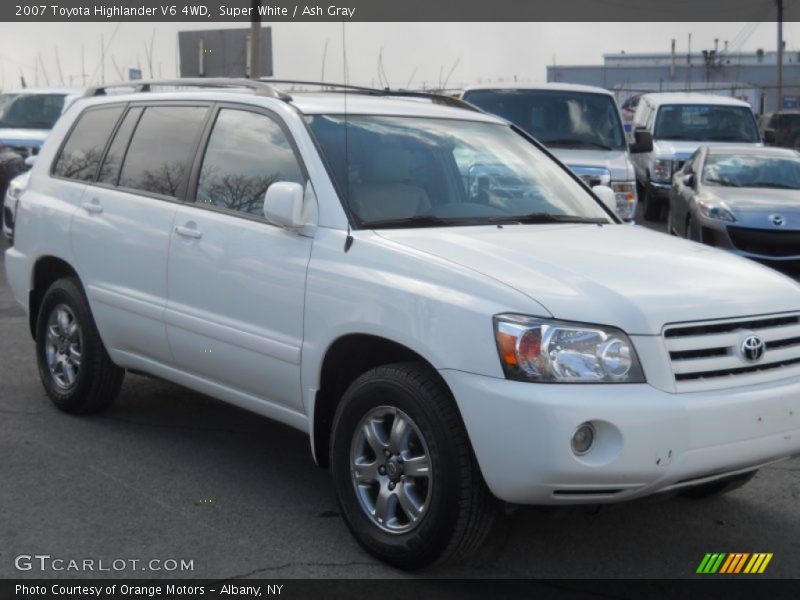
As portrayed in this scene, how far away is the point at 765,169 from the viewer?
14289 millimetres

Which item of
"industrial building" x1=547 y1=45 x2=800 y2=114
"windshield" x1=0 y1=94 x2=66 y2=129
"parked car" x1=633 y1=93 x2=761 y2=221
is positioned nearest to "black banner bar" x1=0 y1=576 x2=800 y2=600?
"parked car" x1=633 y1=93 x2=761 y2=221

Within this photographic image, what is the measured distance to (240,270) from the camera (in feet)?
16.7

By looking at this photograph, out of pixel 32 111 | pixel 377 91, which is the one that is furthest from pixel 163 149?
pixel 32 111

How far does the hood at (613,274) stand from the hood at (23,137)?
623 inches

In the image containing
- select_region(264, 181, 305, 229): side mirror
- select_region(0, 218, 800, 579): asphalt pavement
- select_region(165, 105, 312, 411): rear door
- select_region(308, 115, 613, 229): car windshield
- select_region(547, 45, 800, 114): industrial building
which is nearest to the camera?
select_region(0, 218, 800, 579): asphalt pavement

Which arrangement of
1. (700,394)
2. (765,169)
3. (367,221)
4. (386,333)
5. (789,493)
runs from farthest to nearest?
(765,169) < (789,493) < (367,221) < (386,333) < (700,394)

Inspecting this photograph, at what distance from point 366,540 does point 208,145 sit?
2160 millimetres

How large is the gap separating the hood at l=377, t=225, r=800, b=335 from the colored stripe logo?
0.96 meters

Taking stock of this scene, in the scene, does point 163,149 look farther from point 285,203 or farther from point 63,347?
point 285,203

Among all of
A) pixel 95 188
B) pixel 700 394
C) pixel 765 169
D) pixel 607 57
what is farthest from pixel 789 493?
pixel 607 57

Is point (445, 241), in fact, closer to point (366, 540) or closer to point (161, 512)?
point (366, 540)

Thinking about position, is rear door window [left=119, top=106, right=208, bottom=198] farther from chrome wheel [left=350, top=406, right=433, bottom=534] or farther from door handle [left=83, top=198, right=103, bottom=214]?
chrome wheel [left=350, top=406, right=433, bottom=534]

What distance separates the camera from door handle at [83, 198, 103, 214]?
241 inches

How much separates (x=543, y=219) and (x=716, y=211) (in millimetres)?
8132
